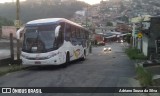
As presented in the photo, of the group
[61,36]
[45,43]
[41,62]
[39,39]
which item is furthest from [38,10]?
[41,62]

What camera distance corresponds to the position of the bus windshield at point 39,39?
24.2 meters

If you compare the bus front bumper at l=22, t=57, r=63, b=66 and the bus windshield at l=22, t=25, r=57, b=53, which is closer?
the bus front bumper at l=22, t=57, r=63, b=66

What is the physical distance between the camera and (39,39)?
2455 cm

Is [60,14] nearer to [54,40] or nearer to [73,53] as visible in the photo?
[73,53]

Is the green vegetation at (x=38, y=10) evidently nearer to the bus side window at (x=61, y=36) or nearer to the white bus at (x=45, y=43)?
the bus side window at (x=61, y=36)

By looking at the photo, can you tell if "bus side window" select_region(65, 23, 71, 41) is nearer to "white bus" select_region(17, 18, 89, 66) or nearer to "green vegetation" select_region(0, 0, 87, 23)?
"white bus" select_region(17, 18, 89, 66)

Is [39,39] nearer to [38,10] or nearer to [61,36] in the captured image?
[61,36]

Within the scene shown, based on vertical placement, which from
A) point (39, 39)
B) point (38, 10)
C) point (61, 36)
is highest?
point (38, 10)

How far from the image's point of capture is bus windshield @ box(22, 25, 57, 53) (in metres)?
24.2

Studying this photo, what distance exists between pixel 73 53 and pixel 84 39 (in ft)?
21.4

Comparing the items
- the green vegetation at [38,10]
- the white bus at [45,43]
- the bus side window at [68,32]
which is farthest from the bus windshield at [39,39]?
the green vegetation at [38,10]

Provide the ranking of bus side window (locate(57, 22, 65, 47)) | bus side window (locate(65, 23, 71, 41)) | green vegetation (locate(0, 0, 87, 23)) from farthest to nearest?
green vegetation (locate(0, 0, 87, 23)), bus side window (locate(65, 23, 71, 41)), bus side window (locate(57, 22, 65, 47))

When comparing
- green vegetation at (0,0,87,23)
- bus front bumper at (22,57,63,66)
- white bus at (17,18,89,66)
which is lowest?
bus front bumper at (22,57,63,66)

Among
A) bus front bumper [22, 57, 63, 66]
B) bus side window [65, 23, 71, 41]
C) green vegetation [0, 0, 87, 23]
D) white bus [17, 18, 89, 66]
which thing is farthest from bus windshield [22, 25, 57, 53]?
green vegetation [0, 0, 87, 23]
